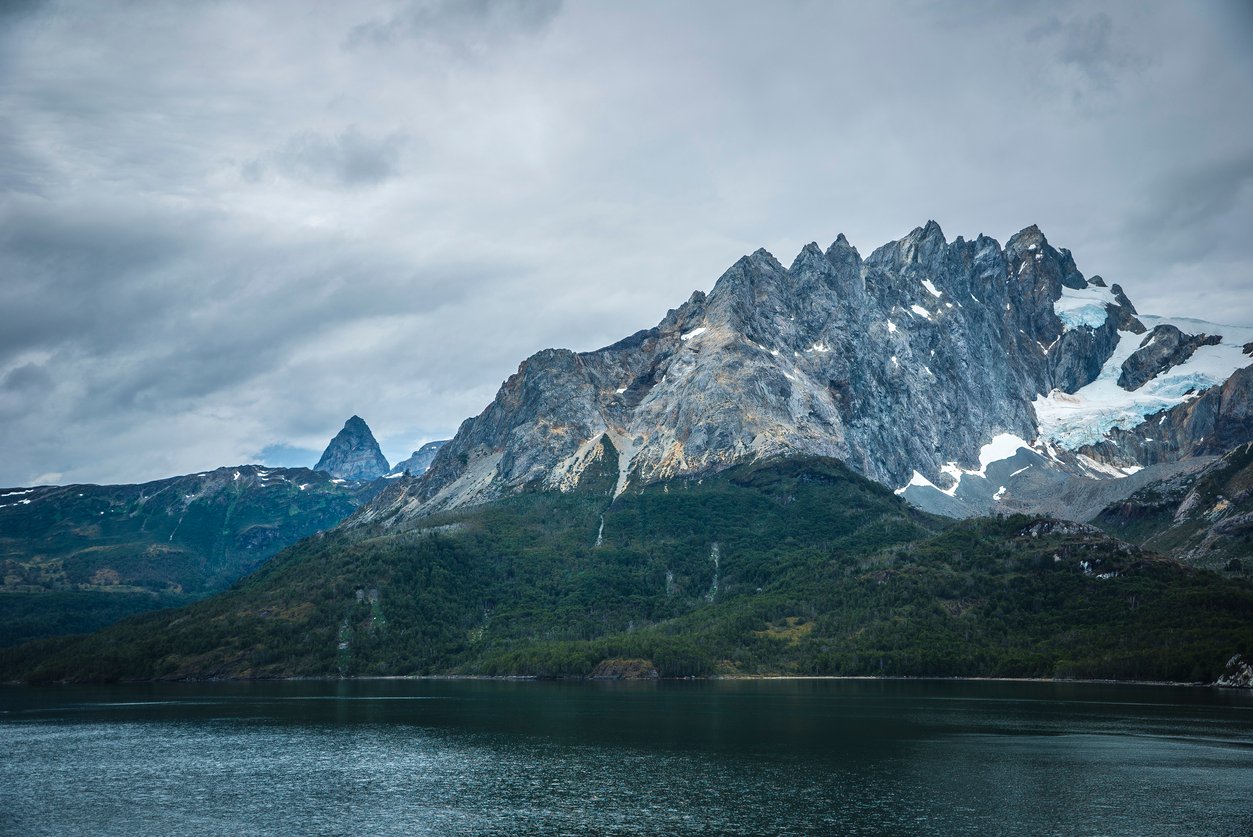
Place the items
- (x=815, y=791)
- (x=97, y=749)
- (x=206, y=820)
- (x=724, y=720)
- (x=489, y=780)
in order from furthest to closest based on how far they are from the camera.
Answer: (x=724, y=720), (x=97, y=749), (x=489, y=780), (x=815, y=791), (x=206, y=820)

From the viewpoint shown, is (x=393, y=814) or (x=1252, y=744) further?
(x=1252, y=744)

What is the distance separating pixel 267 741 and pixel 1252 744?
158290 millimetres

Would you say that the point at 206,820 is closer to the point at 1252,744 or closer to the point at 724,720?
the point at 724,720

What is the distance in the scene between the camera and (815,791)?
405ft

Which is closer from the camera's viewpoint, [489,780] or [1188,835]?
[1188,835]

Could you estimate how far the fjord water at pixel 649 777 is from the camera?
109 metres

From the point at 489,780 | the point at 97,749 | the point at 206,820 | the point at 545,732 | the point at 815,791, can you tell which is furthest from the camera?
the point at 545,732

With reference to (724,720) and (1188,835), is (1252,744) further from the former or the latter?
(724,720)

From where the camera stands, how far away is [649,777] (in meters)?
134

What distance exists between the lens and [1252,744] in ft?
506

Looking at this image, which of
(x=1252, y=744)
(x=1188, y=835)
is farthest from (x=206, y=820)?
(x=1252, y=744)

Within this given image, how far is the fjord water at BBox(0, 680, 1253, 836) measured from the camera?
109 meters

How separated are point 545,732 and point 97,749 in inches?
2903

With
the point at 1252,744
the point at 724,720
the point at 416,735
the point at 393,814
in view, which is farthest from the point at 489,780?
the point at 1252,744
